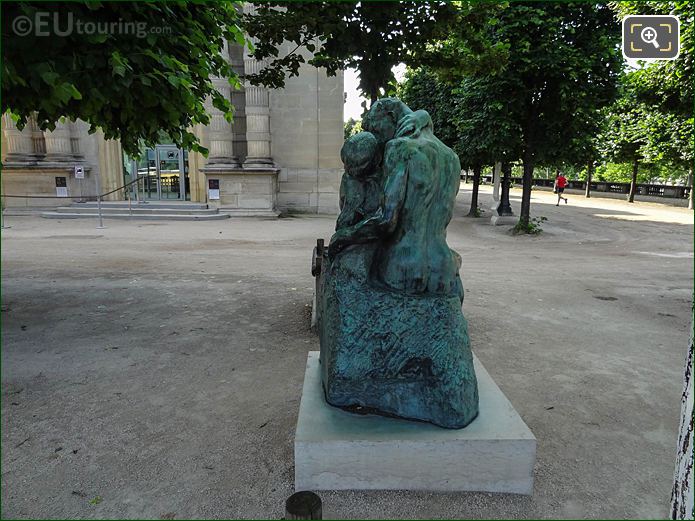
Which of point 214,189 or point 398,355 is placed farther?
point 214,189

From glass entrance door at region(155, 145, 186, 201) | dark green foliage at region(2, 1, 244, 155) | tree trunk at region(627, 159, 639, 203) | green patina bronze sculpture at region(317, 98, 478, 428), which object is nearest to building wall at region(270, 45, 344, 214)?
glass entrance door at region(155, 145, 186, 201)

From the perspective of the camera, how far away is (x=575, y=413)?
12.9ft

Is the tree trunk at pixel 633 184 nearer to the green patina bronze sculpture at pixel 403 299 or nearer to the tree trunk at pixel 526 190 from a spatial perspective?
the tree trunk at pixel 526 190

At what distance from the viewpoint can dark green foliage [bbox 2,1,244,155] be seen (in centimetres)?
350

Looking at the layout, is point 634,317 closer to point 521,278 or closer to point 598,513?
point 521,278

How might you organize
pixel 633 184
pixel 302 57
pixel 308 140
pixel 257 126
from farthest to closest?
pixel 633 184
pixel 308 140
pixel 257 126
pixel 302 57

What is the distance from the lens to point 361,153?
3.18 meters

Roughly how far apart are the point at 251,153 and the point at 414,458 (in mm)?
17988

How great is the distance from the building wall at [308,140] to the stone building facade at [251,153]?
0.04 metres

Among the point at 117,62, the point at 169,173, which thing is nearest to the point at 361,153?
the point at 117,62

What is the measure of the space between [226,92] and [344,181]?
58.0 ft

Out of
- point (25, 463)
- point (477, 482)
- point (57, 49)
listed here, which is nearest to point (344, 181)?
point (477, 482)

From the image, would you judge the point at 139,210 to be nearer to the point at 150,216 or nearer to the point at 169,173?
the point at 150,216

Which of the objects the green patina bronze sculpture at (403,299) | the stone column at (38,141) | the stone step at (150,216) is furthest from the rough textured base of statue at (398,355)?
the stone column at (38,141)
